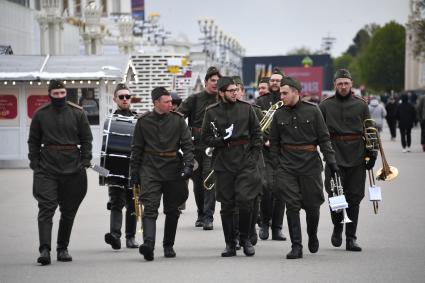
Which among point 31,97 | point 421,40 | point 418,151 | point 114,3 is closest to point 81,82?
point 31,97

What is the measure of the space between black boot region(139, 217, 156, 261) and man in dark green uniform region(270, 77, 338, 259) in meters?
1.37

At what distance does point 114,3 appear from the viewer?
10962cm

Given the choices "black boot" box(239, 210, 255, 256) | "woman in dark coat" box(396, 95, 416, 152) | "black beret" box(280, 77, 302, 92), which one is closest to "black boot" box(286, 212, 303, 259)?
"black boot" box(239, 210, 255, 256)

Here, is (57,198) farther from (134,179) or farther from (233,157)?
(233,157)

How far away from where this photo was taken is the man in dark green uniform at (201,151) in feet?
51.0

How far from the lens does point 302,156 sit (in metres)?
12.5

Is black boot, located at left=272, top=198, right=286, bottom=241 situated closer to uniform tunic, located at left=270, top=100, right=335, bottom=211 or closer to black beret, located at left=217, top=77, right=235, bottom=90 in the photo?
uniform tunic, located at left=270, top=100, right=335, bottom=211

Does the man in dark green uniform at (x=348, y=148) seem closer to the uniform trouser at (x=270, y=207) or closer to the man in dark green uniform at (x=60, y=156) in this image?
the uniform trouser at (x=270, y=207)

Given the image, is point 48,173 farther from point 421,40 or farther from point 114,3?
point 114,3

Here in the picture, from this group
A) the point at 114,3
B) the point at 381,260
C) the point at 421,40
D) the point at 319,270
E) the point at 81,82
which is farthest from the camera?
the point at 114,3

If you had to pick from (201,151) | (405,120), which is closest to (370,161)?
(201,151)

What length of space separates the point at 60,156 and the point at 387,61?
13316cm

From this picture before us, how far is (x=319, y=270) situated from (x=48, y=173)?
9.90 ft

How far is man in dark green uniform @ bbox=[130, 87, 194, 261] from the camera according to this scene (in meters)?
12.5
